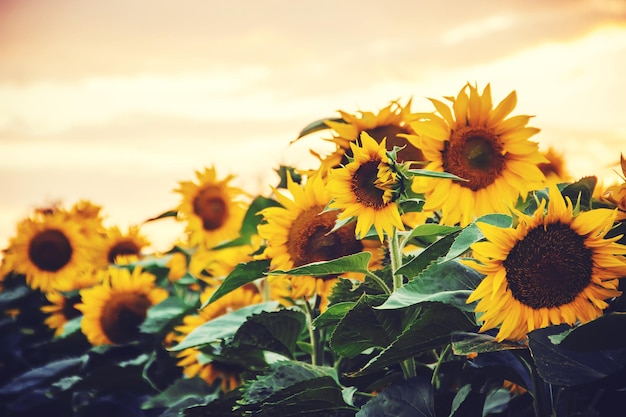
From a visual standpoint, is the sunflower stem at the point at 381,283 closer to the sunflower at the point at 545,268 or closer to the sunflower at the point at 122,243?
the sunflower at the point at 545,268

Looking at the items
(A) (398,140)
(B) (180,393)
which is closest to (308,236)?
(A) (398,140)

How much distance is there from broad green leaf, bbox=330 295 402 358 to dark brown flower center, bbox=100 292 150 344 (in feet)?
4.51

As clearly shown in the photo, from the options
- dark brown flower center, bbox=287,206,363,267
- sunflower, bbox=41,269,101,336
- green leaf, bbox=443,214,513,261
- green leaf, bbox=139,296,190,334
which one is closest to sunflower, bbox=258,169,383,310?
dark brown flower center, bbox=287,206,363,267

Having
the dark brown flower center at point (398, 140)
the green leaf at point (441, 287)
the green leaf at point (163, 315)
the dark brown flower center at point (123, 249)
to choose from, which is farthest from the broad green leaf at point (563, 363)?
the dark brown flower center at point (123, 249)

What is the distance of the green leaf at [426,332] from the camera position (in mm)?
1005

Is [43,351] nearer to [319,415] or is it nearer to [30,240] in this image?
[30,240]

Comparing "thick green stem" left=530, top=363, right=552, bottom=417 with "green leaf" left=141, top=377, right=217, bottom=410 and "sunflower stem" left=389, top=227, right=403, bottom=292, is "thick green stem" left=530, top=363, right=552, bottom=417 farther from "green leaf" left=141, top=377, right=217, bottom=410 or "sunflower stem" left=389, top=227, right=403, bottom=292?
"green leaf" left=141, top=377, right=217, bottom=410

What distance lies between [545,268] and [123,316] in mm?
1742

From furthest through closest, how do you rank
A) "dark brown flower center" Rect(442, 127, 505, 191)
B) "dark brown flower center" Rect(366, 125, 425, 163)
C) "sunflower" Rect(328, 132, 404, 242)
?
1. "dark brown flower center" Rect(366, 125, 425, 163)
2. "dark brown flower center" Rect(442, 127, 505, 191)
3. "sunflower" Rect(328, 132, 404, 242)

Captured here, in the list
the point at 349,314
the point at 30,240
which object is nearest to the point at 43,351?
the point at 30,240

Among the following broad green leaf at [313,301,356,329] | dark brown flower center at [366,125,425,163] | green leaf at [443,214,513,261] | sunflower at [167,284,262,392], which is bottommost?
sunflower at [167,284,262,392]

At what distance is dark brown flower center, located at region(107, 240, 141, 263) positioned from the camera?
3.00 metres

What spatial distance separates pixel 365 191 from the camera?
1.13 m

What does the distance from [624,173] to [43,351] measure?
254 cm
